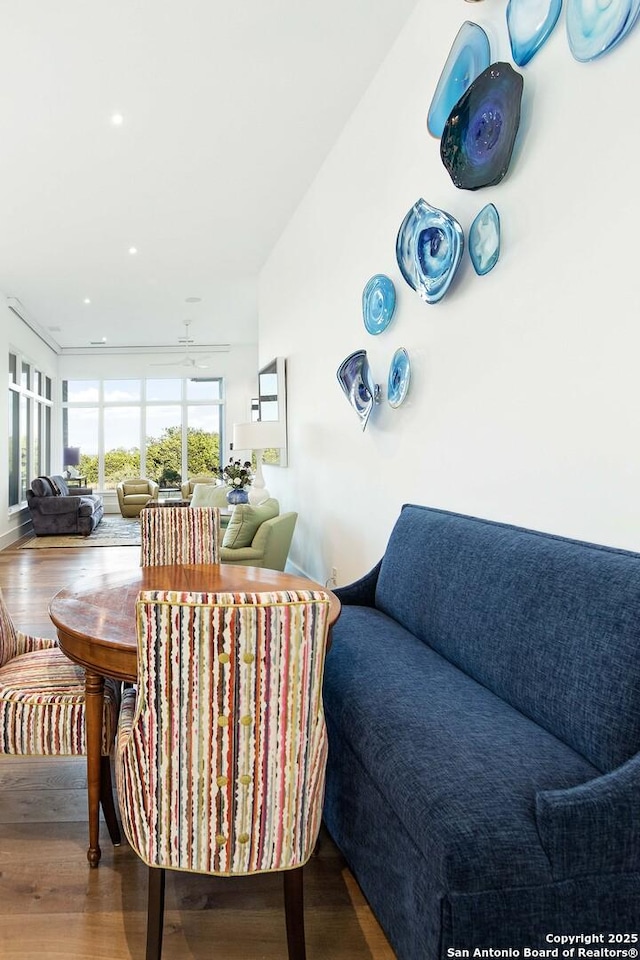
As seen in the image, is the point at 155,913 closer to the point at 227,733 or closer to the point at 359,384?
the point at 227,733

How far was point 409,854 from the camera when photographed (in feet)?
4.14

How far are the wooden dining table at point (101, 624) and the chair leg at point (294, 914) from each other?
0.64 meters

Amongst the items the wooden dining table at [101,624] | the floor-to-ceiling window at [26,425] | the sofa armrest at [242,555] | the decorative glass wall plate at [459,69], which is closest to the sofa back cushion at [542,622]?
the wooden dining table at [101,624]

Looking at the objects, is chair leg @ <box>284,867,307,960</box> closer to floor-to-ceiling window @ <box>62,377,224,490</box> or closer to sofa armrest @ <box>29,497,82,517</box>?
sofa armrest @ <box>29,497,82,517</box>

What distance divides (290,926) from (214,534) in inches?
74.1

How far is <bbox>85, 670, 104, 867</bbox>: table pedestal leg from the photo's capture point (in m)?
1.76

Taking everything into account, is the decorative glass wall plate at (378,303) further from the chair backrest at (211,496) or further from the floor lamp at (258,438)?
the chair backrest at (211,496)

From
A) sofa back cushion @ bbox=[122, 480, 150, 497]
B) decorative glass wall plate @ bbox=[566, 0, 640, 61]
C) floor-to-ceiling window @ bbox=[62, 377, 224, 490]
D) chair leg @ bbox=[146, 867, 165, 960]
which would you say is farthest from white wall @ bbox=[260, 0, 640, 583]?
floor-to-ceiling window @ bbox=[62, 377, 224, 490]

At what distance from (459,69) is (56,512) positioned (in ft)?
26.2

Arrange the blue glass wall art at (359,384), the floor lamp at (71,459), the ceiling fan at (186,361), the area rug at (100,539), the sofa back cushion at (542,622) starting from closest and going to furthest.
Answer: the sofa back cushion at (542,622), the blue glass wall art at (359,384), the area rug at (100,539), the ceiling fan at (186,361), the floor lamp at (71,459)

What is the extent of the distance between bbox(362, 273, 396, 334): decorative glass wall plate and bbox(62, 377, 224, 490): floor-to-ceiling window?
870cm

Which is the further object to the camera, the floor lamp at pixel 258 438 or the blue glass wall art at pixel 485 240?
the floor lamp at pixel 258 438

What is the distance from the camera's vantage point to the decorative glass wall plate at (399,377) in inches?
115

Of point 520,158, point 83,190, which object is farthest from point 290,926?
point 83,190
